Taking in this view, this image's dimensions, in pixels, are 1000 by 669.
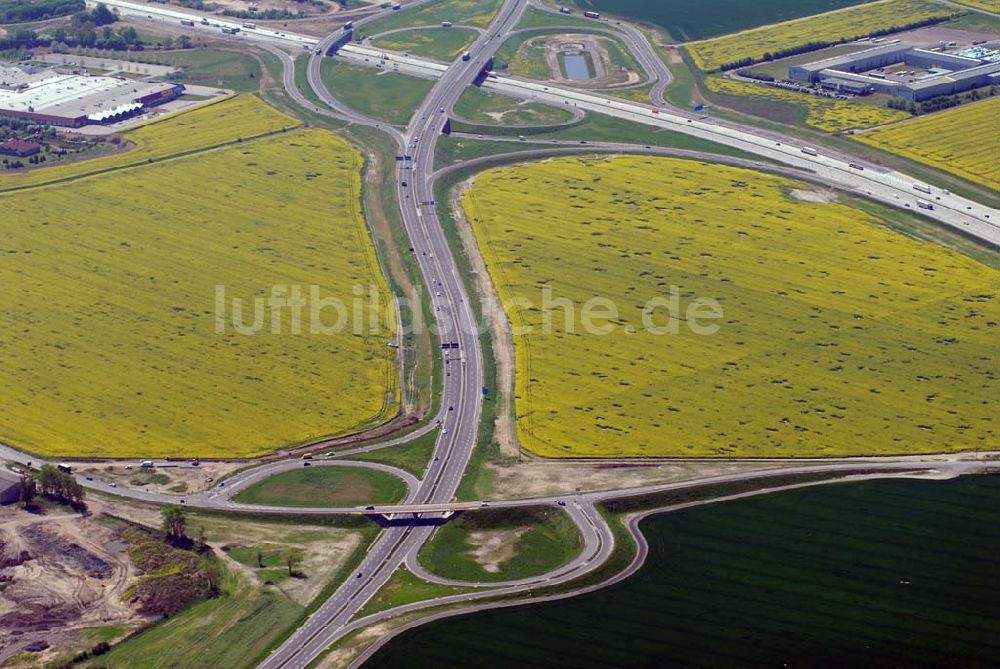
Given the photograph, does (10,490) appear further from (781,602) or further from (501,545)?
(781,602)

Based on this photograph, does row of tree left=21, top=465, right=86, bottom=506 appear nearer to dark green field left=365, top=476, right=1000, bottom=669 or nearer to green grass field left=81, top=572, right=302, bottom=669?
green grass field left=81, top=572, right=302, bottom=669

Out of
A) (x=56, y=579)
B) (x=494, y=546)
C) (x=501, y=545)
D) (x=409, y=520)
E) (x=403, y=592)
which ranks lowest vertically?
(x=56, y=579)

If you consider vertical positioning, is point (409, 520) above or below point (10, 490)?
below

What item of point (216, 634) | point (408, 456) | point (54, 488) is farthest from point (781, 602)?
point (54, 488)

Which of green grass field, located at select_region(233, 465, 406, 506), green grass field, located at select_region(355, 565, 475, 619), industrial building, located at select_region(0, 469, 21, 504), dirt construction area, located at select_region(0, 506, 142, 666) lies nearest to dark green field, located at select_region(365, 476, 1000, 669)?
green grass field, located at select_region(355, 565, 475, 619)

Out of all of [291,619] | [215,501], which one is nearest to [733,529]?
[291,619]
